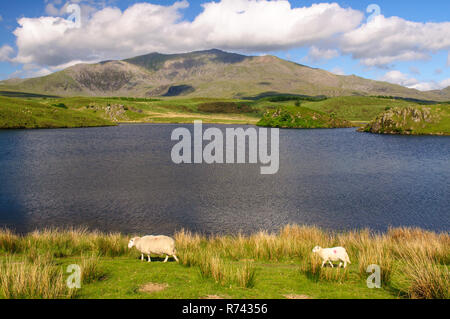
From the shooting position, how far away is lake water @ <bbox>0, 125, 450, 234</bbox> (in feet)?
76.3

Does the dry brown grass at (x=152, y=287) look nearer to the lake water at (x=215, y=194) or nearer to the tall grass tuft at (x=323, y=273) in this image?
the tall grass tuft at (x=323, y=273)

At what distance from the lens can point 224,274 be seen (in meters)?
10.2

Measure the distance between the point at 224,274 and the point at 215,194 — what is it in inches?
797

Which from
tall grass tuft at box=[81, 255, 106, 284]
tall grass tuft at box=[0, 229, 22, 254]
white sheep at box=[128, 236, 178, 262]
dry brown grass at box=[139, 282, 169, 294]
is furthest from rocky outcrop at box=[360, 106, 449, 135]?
tall grass tuft at box=[81, 255, 106, 284]

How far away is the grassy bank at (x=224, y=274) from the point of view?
28.9 ft

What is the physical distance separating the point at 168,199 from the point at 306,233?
13900mm

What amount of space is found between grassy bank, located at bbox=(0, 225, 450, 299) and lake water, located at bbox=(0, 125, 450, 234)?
6464 millimetres

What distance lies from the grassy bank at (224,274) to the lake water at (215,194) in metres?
Result: 6.46

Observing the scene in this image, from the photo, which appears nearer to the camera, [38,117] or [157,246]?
[157,246]

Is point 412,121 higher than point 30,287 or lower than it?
higher

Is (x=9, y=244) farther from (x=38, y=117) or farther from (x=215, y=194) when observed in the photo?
(x=38, y=117)

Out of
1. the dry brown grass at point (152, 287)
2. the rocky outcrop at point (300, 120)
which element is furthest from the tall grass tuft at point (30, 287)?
the rocky outcrop at point (300, 120)

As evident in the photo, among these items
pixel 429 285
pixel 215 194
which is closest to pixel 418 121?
pixel 215 194

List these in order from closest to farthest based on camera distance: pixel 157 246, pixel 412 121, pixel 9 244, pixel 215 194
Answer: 1. pixel 157 246
2. pixel 9 244
3. pixel 215 194
4. pixel 412 121
